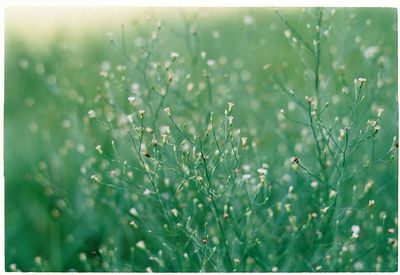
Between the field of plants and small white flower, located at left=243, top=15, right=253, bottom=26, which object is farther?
small white flower, located at left=243, top=15, right=253, bottom=26

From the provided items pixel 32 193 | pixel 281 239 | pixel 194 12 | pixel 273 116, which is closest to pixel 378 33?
pixel 273 116

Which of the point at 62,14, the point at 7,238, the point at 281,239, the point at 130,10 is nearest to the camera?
the point at 281,239

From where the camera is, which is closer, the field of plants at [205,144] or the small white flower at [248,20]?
the field of plants at [205,144]

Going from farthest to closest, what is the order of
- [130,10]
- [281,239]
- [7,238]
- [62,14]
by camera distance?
[62,14] → [130,10] → [7,238] → [281,239]

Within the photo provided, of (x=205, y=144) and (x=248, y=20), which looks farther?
(x=248, y=20)

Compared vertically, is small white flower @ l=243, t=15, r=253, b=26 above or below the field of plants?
above

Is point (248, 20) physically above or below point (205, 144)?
above

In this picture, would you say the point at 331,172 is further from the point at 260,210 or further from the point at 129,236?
the point at 129,236

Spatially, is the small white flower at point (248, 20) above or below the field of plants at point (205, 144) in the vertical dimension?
above
